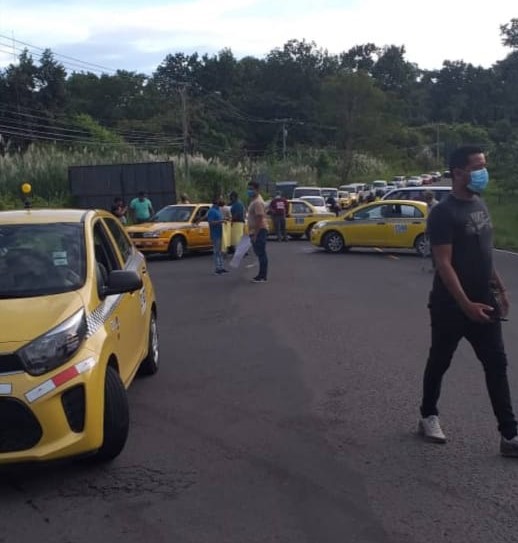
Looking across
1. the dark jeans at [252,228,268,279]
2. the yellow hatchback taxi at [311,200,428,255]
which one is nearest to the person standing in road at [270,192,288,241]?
the yellow hatchback taxi at [311,200,428,255]

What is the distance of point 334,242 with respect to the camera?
75.0ft

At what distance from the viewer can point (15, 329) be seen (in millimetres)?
4773

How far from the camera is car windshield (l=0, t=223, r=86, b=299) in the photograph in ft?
18.1

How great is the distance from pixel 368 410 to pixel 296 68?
117470 millimetres

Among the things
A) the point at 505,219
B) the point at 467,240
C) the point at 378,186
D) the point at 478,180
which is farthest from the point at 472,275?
the point at 378,186

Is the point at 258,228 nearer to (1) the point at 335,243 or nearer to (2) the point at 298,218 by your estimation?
(1) the point at 335,243

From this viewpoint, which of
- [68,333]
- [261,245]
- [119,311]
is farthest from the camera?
A: [261,245]

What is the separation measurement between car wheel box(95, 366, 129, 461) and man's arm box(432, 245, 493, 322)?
2.18m

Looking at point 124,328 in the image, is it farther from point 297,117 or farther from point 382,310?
point 297,117

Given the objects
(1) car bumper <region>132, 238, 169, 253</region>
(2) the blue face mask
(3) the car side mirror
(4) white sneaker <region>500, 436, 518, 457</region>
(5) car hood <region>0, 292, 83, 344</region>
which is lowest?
(4) white sneaker <region>500, 436, 518, 457</region>

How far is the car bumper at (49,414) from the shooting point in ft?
15.0

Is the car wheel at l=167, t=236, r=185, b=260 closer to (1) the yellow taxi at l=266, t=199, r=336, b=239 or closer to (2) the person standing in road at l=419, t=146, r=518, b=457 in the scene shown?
(1) the yellow taxi at l=266, t=199, r=336, b=239

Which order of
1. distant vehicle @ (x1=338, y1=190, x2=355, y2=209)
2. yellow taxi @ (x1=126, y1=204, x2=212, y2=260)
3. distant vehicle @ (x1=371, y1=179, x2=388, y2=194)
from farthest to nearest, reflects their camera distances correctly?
1. distant vehicle @ (x1=371, y1=179, x2=388, y2=194)
2. distant vehicle @ (x1=338, y1=190, x2=355, y2=209)
3. yellow taxi @ (x1=126, y1=204, x2=212, y2=260)

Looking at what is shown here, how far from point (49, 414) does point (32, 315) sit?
668mm
